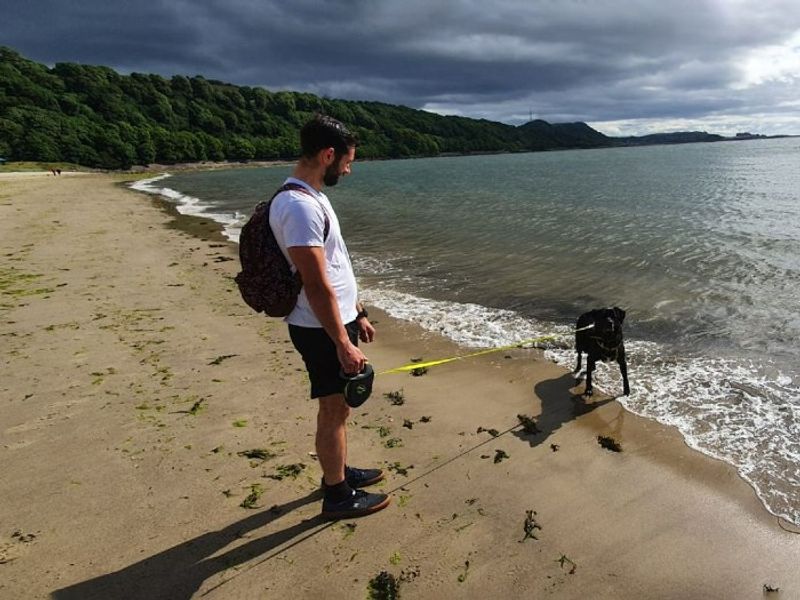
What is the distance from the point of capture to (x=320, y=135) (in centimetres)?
293

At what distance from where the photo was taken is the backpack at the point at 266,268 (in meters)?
2.83

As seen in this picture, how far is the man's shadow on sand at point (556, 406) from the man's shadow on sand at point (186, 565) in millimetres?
2433

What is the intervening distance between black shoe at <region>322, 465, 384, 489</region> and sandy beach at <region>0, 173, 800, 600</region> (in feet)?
0.79

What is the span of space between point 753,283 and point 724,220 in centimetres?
1027

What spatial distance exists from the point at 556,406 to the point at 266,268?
4118mm

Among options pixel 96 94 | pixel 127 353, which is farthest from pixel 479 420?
pixel 96 94

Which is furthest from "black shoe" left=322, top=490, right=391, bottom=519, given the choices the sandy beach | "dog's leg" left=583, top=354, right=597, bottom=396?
"dog's leg" left=583, top=354, right=597, bottom=396

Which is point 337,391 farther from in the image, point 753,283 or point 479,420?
point 753,283

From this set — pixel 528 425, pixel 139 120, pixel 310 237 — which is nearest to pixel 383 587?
pixel 310 237

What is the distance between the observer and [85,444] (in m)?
4.47

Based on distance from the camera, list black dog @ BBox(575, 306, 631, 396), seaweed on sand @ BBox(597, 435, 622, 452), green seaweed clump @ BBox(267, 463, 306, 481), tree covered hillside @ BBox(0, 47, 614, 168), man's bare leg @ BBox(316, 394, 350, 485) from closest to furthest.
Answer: man's bare leg @ BBox(316, 394, 350, 485)
green seaweed clump @ BBox(267, 463, 306, 481)
seaweed on sand @ BBox(597, 435, 622, 452)
black dog @ BBox(575, 306, 631, 396)
tree covered hillside @ BBox(0, 47, 614, 168)

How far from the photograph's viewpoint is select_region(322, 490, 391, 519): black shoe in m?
3.59

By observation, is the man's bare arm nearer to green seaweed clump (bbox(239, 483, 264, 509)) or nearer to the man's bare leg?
the man's bare leg

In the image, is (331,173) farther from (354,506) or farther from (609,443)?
(609,443)
